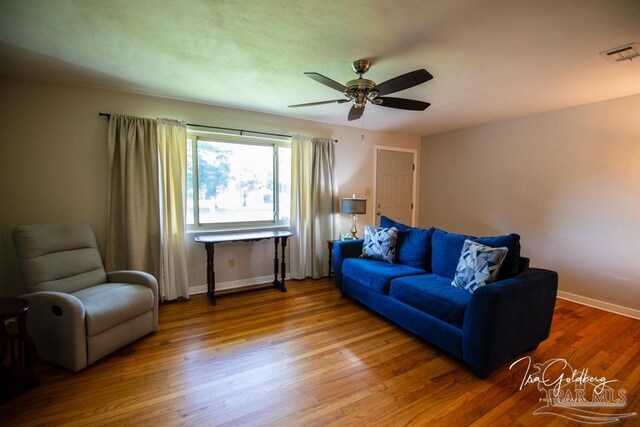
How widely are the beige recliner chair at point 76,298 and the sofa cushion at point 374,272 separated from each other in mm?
2045

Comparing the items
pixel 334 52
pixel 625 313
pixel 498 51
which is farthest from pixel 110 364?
pixel 625 313

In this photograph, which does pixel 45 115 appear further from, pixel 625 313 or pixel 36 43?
pixel 625 313

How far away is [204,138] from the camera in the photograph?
3.56 meters

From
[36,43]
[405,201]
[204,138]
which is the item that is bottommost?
[405,201]

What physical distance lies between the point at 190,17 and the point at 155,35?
413 mm

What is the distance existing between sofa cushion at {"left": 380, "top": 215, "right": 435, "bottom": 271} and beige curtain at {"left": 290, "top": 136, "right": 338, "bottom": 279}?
4.38 ft

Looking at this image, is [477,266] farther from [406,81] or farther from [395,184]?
[395,184]

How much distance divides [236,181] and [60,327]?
234 cm

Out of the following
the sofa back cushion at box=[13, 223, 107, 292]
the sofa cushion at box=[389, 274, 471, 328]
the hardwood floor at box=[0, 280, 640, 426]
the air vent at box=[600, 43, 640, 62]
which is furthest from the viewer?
the sofa back cushion at box=[13, 223, 107, 292]

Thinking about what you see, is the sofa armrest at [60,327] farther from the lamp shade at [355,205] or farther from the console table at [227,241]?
the lamp shade at [355,205]

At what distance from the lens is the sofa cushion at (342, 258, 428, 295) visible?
279 centimetres

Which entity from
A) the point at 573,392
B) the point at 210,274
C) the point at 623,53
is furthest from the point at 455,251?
the point at 210,274

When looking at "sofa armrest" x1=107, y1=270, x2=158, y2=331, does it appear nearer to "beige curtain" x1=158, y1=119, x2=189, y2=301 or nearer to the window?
"beige curtain" x1=158, y1=119, x2=189, y2=301

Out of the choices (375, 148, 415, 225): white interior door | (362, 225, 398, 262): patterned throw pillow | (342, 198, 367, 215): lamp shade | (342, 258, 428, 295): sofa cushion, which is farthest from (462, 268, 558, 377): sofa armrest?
(375, 148, 415, 225): white interior door
